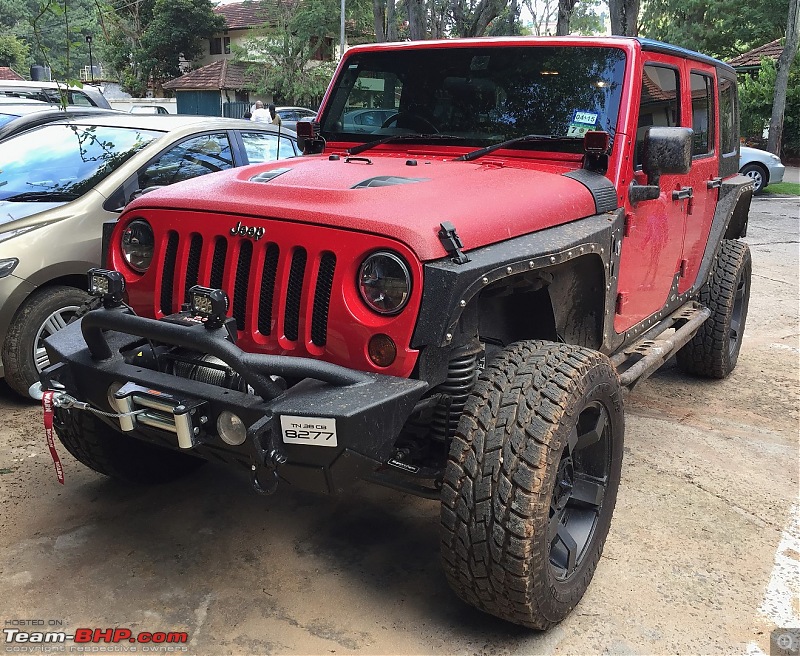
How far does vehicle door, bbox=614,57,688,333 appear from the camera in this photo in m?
3.86

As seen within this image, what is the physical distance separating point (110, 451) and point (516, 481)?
6.58 ft

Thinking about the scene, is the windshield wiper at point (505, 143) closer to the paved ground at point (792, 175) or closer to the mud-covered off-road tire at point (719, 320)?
the mud-covered off-road tire at point (719, 320)

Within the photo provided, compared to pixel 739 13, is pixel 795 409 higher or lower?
lower

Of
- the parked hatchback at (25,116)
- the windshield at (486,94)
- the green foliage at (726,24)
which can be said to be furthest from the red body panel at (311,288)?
the green foliage at (726,24)

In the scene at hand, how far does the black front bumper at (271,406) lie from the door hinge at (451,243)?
43 cm

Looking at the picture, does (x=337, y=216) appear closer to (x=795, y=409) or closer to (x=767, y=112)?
(x=795, y=409)

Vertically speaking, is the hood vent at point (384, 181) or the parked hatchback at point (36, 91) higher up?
the parked hatchback at point (36, 91)

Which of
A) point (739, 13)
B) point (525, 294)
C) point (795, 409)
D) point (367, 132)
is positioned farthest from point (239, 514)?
point (739, 13)

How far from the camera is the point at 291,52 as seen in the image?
37500 millimetres

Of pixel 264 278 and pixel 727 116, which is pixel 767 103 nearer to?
pixel 727 116

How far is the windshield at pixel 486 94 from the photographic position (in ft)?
12.3

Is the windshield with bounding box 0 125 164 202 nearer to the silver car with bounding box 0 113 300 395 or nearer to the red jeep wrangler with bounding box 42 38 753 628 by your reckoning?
the silver car with bounding box 0 113 300 395

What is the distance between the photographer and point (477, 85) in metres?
3.98

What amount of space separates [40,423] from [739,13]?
119ft
